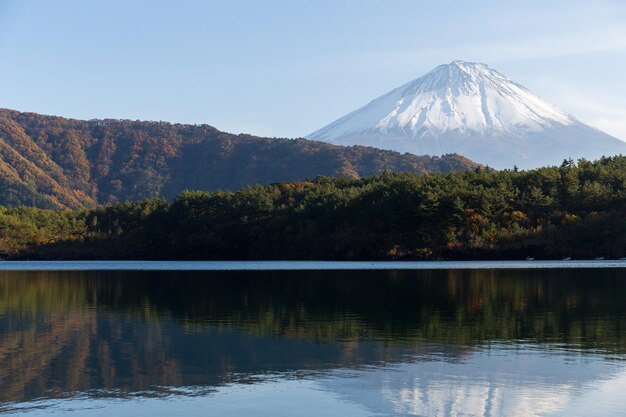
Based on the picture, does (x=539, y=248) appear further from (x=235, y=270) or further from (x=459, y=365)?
(x=459, y=365)

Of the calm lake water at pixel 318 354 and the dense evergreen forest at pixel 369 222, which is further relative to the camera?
the dense evergreen forest at pixel 369 222

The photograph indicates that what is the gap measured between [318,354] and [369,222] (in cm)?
8268

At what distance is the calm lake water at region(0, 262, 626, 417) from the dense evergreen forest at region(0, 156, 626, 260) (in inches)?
2112

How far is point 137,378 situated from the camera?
1998cm

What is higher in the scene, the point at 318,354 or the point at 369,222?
the point at 369,222

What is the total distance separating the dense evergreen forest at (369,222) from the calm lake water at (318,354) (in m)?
53.6

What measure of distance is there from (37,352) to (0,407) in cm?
692

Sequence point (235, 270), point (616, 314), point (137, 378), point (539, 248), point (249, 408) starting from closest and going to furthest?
1. point (249, 408)
2. point (137, 378)
3. point (616, 314)
4. point (235, 270)
5. point (539, 248)

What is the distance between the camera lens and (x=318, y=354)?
76.0ft

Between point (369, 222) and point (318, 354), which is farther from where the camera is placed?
point (369, 222)

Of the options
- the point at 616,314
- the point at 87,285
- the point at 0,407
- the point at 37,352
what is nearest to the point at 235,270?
the point at 87,285

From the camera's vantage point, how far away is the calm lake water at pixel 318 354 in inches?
675

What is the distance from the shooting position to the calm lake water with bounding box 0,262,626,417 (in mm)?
17156

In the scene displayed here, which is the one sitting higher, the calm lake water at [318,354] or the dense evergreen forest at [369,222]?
the dense evergreen forest at [369,222]
